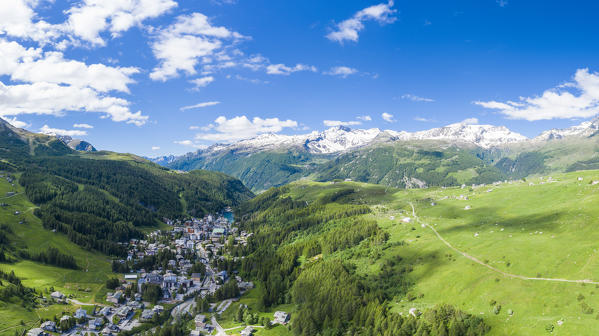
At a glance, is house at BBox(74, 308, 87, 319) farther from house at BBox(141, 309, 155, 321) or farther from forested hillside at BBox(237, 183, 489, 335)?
forested hillside at BBox(237, 183, 489, 335)

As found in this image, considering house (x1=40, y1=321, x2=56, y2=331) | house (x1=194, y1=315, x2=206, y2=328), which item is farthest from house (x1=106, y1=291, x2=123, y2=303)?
house (x1=194, y1=315, x2=206, y2=328)

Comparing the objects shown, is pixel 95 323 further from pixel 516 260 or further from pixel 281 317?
pixel 516 260

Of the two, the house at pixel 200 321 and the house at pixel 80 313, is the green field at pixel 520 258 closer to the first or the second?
the house at pixel 200 321

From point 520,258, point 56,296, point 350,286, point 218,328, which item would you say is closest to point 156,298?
point 56,296

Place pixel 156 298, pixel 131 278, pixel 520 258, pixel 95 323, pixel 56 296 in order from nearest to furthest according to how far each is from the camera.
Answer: pixel 520 258 → pixel 95 323 → pixel 56 296 → pixel 156 298 → pixel 131 278

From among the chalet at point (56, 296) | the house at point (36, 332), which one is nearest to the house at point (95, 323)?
the house at point (36, 332)
